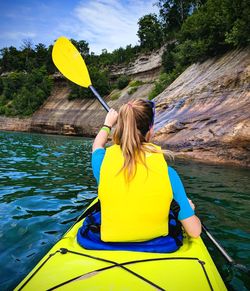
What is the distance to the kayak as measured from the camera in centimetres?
172

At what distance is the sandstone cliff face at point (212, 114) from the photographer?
883cm

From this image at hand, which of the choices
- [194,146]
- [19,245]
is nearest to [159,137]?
[194,146]

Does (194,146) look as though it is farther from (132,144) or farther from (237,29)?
(132,144)

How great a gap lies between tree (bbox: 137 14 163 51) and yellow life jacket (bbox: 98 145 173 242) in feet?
113

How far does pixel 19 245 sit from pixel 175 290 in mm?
2125

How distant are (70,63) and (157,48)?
1226 inches

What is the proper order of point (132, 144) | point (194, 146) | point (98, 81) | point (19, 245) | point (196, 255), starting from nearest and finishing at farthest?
point (132, 144) < point (196, 255) < point (19, 245) < point (194, 146) < point (98, 81)

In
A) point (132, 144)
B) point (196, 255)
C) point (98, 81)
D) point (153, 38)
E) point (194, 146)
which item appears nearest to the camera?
point (132, 144)

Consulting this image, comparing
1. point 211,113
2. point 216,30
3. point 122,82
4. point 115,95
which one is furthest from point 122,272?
point 122,82

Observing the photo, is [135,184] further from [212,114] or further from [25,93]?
[25,93]

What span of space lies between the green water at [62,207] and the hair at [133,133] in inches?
58.5

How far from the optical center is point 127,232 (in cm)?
201

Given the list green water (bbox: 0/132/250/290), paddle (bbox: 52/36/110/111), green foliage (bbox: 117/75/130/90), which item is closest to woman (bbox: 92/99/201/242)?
green water (bbox: 0/132/250/290)

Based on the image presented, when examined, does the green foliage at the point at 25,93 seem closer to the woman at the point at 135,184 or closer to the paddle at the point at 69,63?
the paddle at the point at 69,63
